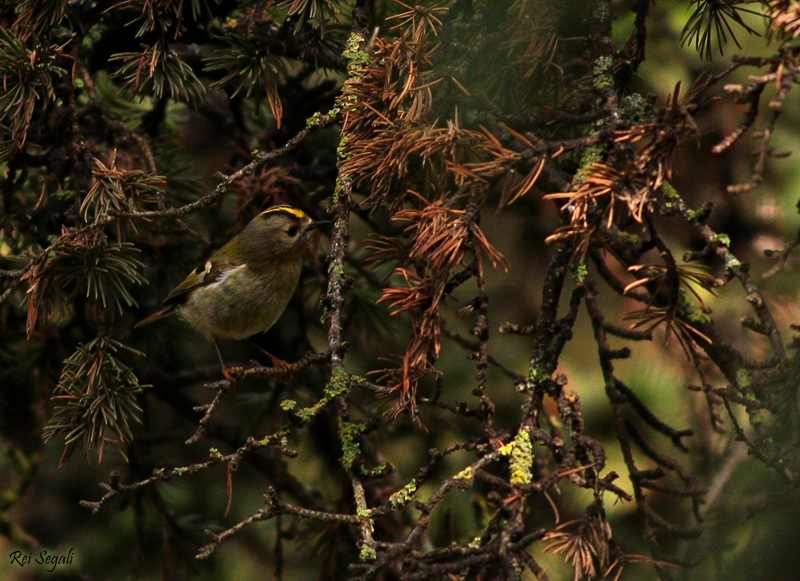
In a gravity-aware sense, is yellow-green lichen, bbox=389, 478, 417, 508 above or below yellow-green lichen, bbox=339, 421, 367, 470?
above

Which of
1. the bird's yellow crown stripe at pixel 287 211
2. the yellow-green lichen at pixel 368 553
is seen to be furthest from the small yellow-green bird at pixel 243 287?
the yellow-green lichen at pixel 368 553

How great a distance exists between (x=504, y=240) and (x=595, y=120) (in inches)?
103

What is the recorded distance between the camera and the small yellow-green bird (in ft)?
8.96

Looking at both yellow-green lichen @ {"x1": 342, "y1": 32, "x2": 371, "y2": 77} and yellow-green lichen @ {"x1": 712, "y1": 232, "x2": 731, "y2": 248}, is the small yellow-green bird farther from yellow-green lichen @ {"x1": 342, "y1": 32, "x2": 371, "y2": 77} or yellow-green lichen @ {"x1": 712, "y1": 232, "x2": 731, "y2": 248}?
yellow-green lichen @ {"x1": 712, "y1": 232, "x2": 731, "y2": 248}

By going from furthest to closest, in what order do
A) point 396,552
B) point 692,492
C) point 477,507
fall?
1. point 477,507
2. point 692,492
3. point 396,552

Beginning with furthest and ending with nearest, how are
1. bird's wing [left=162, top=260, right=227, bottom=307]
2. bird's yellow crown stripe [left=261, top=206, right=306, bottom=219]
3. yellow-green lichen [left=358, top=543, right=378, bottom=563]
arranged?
bird's wing [left=162, top=260, right=227, bottom=307] < bird's yellow crown stripe [left=261, top=206, right=306, bottom=219] < yellow-green lichen [left=358, top=543, right=378, bottom=563]

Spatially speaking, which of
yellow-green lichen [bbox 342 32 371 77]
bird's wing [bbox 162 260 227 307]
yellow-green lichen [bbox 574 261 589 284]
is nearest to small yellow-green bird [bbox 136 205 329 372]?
bird's wing [bbox 162 260 227 307]

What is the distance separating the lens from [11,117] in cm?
187

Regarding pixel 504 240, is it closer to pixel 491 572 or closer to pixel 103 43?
pixel 103 43

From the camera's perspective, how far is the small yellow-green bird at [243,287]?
Result: 2.73m

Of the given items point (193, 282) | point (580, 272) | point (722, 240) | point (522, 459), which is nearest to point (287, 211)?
point (193, 282)

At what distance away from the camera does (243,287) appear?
289 cm

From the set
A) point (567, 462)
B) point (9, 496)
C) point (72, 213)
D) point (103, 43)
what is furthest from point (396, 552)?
point (9, 496)

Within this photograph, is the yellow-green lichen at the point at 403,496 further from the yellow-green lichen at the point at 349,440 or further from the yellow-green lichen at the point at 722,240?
the yellow-green lichen at the point at 722,240
